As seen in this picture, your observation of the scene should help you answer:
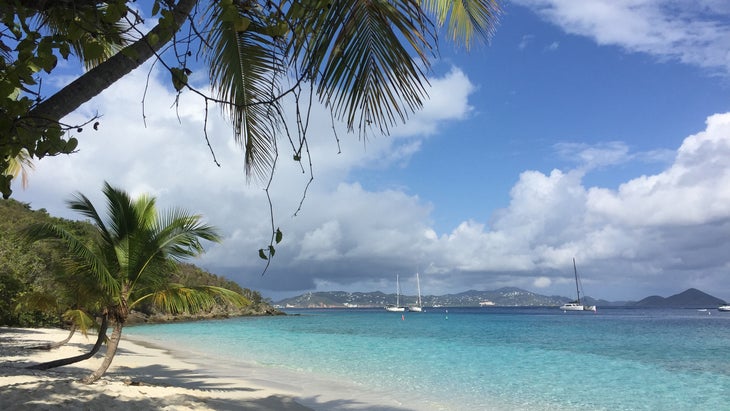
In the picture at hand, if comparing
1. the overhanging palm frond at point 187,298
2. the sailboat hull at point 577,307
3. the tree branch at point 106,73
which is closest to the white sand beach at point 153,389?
the overhanging palm frond at point 187,298

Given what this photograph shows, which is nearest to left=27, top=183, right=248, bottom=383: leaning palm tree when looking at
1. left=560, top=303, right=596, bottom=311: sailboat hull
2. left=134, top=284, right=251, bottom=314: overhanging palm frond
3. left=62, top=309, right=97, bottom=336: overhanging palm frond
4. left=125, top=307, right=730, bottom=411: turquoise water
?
left=134, top=284, right=251, bottom=314: overhanging palm frond

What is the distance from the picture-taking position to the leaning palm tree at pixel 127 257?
682 cm

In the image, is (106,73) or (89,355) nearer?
(106,73)

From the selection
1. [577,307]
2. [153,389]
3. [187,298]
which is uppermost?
[577,307]

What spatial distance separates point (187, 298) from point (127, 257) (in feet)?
3.39

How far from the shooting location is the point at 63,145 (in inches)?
63.0

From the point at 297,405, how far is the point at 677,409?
25.8 ft

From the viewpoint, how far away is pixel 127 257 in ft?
22.9

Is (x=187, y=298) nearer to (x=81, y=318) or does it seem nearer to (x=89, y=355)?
(x=89, y=355)

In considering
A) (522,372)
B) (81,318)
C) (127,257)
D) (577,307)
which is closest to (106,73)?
(127,257)

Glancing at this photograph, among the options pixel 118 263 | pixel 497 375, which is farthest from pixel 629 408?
pixel 118 263

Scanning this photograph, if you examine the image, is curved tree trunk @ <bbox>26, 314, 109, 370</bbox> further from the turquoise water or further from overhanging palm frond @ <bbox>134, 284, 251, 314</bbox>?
the turquoise water

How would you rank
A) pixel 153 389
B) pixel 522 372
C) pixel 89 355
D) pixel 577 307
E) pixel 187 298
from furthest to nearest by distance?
pixel 577 307, pixel 522 372, pixel 89 355, pixel 153 389, pixel 187 298

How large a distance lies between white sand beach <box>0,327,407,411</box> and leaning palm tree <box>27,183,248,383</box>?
0.82 m
